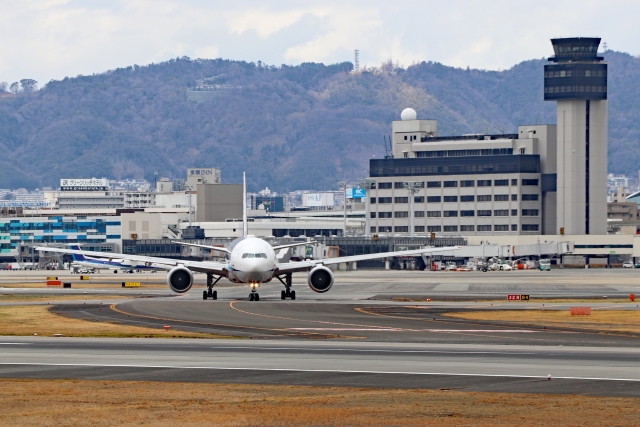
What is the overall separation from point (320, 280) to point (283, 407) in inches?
2016

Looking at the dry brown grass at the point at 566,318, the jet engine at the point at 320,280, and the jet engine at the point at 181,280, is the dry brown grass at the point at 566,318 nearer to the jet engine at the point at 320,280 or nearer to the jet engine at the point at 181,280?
the jet engine at the point at 320,280

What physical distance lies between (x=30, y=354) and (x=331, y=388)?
14565 millimetres

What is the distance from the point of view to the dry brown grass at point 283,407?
2753 cm

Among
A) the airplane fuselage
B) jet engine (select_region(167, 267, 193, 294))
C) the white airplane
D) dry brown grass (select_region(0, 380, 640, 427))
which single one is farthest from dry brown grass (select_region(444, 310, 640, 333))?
dry brown grass (select_region(0, 380, 640, 427))

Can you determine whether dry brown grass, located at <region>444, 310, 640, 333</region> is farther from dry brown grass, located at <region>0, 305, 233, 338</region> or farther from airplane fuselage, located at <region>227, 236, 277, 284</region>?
dry brown grass, located at <region>0, 305, 233, 338</region>

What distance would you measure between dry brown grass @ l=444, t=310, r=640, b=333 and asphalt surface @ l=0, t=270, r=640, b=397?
7.40ft

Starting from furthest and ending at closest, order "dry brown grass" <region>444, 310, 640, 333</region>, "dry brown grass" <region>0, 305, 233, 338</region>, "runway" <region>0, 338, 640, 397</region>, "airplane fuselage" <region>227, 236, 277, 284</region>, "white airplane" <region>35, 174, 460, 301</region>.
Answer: "white airplane" <region>35, 174, 460, 301</region>, "airplane fuselage" <region>227, 236, 277, 284</region>, "dry brown grass" <region>444, 310, 640, 333</region>, "dry brown grass" <region>0, 305, 233, 338</region>, "runway" <region>0, 338, 640, 397</region>

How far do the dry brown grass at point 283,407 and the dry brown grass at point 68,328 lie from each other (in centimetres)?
1679

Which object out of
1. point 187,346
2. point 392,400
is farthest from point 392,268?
point 392,400

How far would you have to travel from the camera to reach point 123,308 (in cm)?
7138

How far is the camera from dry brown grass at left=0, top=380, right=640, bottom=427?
27531mm

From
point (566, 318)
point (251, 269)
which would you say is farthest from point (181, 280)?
point (566, 318)

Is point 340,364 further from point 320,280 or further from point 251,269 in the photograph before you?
point 320,280

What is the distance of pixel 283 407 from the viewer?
29562 millimetres
